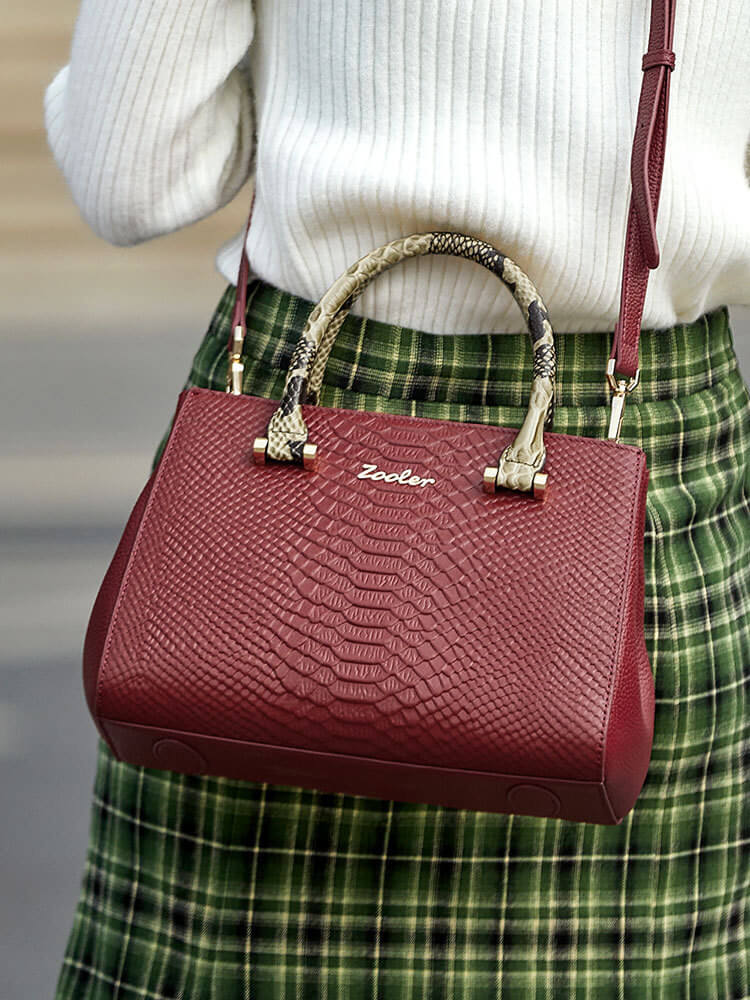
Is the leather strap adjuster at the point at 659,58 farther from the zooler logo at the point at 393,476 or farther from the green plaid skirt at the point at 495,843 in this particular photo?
the zooler logo at the point at 393,476

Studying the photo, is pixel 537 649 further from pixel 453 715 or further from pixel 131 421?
pixel 131 421

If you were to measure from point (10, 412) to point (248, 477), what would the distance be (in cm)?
320

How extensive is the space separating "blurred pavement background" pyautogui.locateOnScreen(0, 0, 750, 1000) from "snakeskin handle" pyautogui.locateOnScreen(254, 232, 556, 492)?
1.55 m

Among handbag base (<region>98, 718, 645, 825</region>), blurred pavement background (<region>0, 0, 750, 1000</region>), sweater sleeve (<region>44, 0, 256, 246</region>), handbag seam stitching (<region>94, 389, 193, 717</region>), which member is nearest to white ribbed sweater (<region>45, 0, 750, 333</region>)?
sweater sleeve (<region>44, 0, 256, 246</region>)

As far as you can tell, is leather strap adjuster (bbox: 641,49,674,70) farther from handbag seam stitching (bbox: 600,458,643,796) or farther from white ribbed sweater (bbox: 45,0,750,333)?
handbag seam stitching (bbox: 600,458,643,796)

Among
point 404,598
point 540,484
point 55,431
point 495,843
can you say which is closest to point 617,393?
point 540,484

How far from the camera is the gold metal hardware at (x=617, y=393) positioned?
1.01 meters

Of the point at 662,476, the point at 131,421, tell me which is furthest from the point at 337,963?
the point at 131,421

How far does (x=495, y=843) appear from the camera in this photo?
1082 mm

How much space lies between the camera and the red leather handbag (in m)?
0.90

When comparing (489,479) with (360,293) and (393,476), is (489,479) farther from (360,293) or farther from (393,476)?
(360,293)

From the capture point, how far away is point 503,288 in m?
1.04

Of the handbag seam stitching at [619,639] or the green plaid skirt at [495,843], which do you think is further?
the green plaid skirt at [495,843]

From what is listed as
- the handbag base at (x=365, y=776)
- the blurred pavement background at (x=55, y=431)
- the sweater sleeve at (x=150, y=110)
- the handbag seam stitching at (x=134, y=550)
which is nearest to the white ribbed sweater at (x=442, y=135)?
the sweater sleeve at (x=150, y=110)
